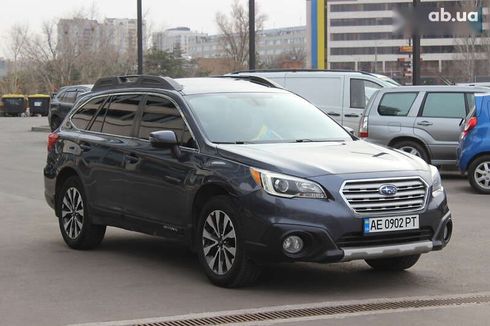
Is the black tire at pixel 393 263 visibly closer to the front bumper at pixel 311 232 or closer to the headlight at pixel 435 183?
the headlight at pixel 435 183

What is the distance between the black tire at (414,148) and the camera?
1472cm

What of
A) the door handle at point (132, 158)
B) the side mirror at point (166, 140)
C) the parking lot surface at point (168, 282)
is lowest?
the parking lot surface at point (168, 282)

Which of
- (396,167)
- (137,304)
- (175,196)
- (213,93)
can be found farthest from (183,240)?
(396,167)

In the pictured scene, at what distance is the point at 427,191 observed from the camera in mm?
6277

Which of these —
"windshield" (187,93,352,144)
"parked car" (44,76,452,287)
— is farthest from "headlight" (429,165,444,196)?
"windshield" (187,93,352,144)

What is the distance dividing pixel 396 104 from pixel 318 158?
30.0 ft

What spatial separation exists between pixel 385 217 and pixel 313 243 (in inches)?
23.9

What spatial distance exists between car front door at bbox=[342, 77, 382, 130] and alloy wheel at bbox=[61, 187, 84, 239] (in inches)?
371

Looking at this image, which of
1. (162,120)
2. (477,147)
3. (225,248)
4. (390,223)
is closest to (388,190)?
(390,223)

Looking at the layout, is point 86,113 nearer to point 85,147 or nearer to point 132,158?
point 85,147

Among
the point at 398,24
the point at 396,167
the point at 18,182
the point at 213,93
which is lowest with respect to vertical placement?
the point at 18,182

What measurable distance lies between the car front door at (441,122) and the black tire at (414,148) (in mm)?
131

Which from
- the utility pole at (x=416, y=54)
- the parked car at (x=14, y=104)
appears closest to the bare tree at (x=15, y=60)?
the parked car at (x=14, y=104)

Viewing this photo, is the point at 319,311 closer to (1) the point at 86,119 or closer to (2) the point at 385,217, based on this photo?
(2) the point at 385,217
